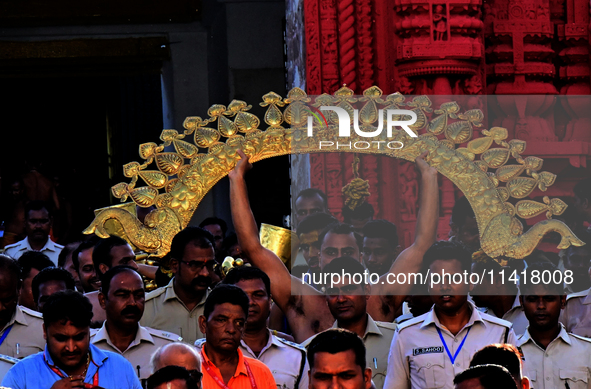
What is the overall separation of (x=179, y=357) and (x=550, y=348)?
2.17m

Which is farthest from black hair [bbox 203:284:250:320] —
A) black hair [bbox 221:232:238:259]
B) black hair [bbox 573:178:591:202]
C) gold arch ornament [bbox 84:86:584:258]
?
black hair [bbox 573:178:591:202]

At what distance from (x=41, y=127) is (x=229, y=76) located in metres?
6.33

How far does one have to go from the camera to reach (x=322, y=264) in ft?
19.4

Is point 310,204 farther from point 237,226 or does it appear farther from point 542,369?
point 542,369

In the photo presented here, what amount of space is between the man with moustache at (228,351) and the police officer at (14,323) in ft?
3.88

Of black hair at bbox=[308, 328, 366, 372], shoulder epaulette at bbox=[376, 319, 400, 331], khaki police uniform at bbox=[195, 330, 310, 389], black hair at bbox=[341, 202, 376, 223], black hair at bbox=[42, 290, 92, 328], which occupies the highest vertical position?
black hair at bbox=[341, 202, 376, 223]

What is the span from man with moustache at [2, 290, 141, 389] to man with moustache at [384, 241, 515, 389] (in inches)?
52.6

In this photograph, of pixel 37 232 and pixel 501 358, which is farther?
pixel 37 232

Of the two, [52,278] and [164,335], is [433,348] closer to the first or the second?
[164,335]

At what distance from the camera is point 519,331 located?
242 inches

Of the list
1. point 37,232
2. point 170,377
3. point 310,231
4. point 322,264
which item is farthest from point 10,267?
point 37,232

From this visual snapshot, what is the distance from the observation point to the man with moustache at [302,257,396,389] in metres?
5.31

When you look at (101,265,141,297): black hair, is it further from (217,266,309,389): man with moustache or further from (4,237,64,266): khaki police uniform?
(4,237,64,266): khaki police uniform

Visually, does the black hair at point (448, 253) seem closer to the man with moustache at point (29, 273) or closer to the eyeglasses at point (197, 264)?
the eyeglasses at point (197, 264)
